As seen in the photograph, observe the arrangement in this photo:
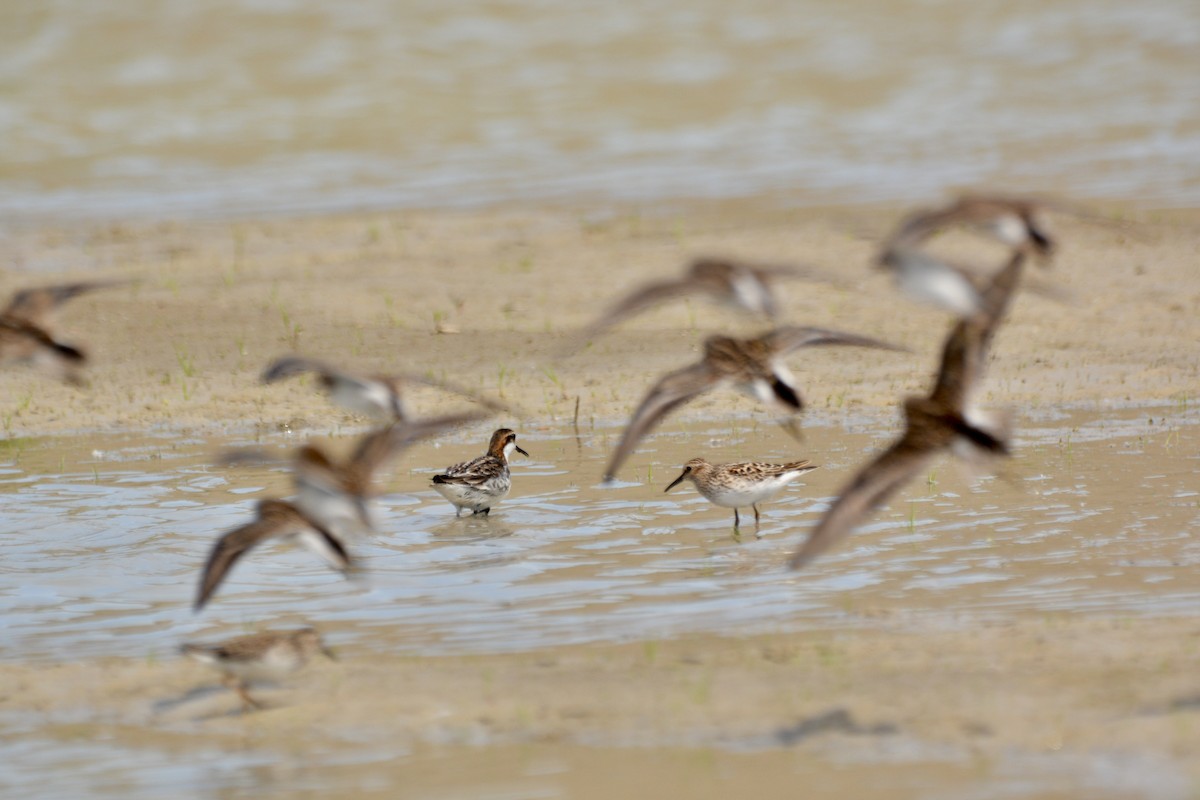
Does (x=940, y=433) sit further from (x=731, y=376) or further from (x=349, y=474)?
(x=349, y=474)

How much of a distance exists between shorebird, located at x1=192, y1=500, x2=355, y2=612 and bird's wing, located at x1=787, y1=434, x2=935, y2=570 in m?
2.25

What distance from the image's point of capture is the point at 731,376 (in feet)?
28.1

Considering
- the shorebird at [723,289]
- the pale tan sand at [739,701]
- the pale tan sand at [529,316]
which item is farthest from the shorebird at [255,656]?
the pale tan sand at [529,316]

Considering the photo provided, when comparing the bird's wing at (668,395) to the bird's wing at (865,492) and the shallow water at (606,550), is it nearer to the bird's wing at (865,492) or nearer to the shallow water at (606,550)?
the shallow water at (606,550)

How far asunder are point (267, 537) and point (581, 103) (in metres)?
22.2

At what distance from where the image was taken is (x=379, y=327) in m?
16.3

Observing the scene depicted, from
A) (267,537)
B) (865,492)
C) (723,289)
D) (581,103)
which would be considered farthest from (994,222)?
(581,103)

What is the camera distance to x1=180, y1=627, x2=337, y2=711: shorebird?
758cm

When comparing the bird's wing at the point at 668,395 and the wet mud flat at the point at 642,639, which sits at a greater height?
the bird's wing at the point at 668,395

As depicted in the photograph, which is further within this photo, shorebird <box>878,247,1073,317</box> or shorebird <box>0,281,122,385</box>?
shorebird <box>0,281,122,385</box>

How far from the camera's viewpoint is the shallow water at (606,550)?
870 centimetres

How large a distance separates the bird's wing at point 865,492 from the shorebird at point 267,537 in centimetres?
225

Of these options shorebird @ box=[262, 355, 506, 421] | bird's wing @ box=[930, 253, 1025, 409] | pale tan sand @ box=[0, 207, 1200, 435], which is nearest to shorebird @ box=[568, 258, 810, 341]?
shorebird @ box=[262, 355, 506, 421]

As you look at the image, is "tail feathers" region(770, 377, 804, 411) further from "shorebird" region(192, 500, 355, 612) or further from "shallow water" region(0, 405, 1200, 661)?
"shorebird" region(192, 500, 355, 612)
